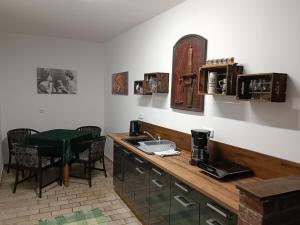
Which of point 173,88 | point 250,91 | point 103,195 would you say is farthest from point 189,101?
point 103,195

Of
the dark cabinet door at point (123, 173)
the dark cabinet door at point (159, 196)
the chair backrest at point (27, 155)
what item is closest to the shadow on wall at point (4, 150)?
the chair backrest at point (27, 155)

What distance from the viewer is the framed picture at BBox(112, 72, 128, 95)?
4380 millimetres

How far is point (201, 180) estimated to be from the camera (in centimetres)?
189

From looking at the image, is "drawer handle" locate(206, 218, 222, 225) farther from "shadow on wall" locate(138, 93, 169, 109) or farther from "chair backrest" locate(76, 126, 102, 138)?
"chair backrest" locate(76, 126, 102, 138)

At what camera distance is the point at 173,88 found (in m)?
3.01

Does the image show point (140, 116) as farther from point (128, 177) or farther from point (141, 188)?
point (141, 188)

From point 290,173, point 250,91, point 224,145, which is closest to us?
point 290,173

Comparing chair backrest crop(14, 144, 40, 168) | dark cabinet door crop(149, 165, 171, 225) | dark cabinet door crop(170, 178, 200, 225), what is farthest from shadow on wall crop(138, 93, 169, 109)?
chair backrest crop(14, 144, 40, 168)

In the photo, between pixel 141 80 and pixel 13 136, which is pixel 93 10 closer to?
pixel 141 80

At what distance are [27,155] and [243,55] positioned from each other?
10.3 ft

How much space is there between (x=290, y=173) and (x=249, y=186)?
0.54 metres

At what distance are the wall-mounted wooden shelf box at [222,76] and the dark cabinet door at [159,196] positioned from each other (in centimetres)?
90

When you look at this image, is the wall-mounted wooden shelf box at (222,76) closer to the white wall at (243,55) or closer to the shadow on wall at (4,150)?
the white wall at (243,55)

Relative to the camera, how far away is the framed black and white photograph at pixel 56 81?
16.3 feet
